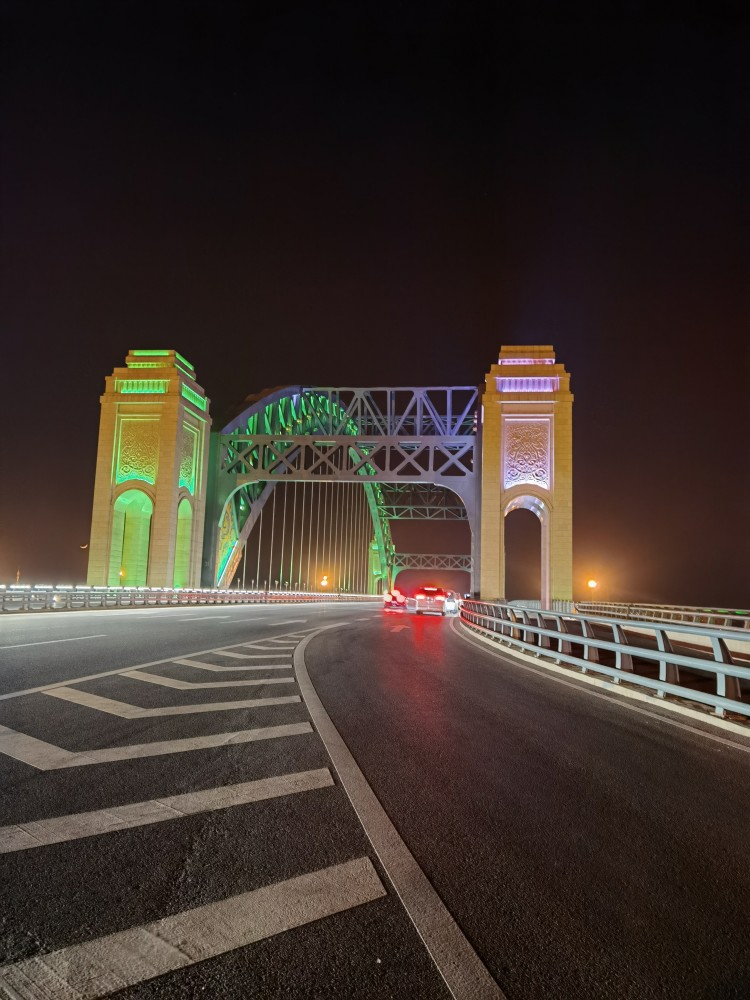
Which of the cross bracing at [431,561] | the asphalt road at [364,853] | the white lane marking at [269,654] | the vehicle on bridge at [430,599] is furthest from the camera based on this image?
the cross bracing at [431,561]

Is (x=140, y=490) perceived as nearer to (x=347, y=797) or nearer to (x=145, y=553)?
(x=145, y=553)

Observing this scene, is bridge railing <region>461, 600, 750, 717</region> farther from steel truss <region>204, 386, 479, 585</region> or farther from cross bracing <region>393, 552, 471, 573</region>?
cross bracing <region>393, 552, 471, 573</region>

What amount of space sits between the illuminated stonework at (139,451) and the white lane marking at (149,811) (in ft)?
153

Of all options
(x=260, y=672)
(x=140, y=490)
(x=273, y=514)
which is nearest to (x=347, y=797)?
(x=260, y=672)

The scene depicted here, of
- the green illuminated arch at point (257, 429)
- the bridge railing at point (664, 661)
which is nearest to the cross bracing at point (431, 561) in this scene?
the green illuminated arch at point (257, 429)

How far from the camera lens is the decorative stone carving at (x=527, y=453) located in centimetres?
4997

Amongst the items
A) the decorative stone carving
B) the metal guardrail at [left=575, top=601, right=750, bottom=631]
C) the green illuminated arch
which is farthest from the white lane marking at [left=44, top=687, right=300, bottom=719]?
the green illuminated arch

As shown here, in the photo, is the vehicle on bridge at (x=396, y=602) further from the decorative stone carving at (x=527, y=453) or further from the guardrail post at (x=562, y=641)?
the guardrail post at (x=562, y=641)

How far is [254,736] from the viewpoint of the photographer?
6074 mm

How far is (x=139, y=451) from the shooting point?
162 feet

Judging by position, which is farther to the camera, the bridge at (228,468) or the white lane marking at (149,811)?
the bridge at (228,468)

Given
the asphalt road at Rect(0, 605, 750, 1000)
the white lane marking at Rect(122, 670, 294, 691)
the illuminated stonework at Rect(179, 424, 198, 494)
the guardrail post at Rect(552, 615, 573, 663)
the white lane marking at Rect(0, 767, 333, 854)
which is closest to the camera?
the asphalt road at Rect(0, 605, 750, 1000)

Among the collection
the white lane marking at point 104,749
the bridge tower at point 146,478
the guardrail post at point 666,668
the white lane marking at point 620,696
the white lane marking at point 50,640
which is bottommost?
the white lane marking at point 620,696

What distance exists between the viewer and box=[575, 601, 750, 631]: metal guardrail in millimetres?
24913
